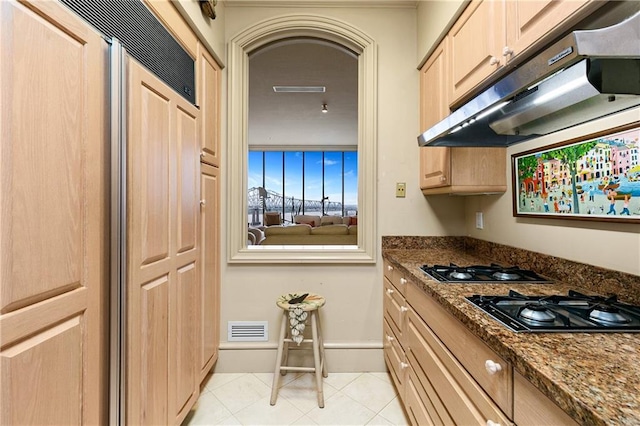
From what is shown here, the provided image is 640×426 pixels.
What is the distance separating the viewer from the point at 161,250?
1281mm

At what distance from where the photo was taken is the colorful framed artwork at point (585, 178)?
3.34 ft

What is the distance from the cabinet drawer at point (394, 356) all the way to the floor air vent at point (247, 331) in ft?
2.82

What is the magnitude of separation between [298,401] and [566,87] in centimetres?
202

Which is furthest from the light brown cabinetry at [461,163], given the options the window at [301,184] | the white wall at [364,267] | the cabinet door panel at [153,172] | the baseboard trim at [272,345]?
the window at [301,184]

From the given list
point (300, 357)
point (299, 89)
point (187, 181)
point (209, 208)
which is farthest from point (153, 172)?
point (299, 89)

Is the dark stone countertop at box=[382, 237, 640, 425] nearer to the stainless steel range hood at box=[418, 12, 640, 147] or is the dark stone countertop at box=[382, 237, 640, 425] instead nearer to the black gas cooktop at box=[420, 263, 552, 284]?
the black gas cooktop at box=[420, 263, 552, 284]

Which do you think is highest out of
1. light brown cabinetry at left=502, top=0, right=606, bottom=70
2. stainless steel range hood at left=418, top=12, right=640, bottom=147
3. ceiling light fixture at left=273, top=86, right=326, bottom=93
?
ceiling light fixture at left=273, top=86, right=326, bottom=93

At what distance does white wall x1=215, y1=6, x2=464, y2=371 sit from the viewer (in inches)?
84.2

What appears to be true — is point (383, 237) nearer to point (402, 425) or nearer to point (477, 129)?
point (477, 129)

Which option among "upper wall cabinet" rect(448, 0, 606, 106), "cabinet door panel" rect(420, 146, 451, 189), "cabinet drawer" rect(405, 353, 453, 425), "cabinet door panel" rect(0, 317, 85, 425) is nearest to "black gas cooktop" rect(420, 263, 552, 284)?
"cabinet drawer" rect(405, 353, 453, 425)

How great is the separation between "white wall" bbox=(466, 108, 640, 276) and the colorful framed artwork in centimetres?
3

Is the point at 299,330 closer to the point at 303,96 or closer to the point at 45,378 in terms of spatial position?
the point at 45,378

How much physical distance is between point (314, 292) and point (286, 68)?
9.05 ft

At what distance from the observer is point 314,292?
2.15m
